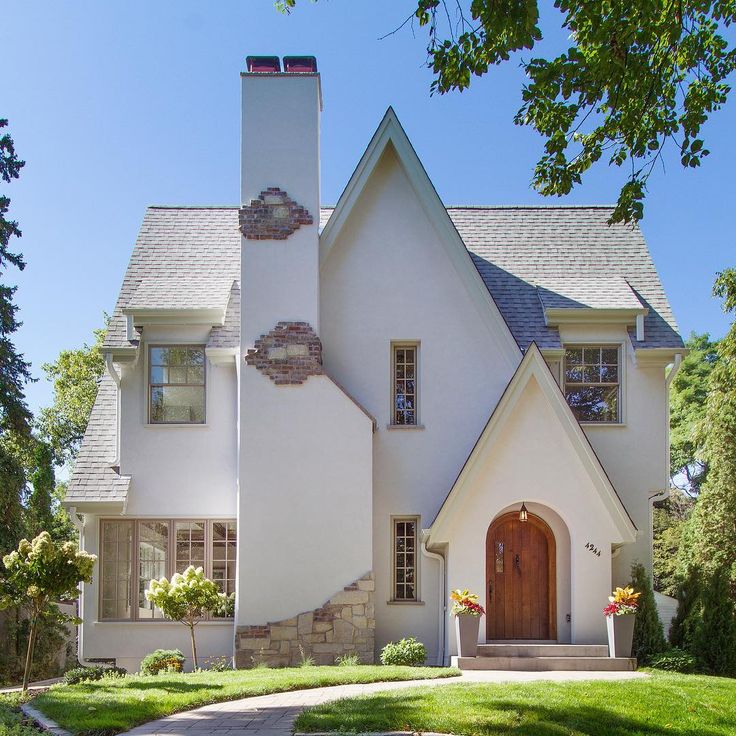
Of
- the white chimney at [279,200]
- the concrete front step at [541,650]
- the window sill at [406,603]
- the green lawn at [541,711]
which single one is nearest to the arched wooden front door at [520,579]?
the concrete front step at [541,650]

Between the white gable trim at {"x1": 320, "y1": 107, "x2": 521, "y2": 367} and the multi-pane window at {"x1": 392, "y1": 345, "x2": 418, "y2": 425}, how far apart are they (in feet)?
5.20

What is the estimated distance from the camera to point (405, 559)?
610 inches

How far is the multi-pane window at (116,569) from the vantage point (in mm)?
15531

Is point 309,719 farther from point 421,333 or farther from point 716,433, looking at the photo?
point 716,433

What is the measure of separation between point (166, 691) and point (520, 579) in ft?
22.3

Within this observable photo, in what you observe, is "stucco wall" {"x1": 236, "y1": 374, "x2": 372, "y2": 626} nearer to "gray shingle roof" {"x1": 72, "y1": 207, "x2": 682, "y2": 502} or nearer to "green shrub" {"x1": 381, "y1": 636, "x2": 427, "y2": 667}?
"green shrub" {"x1": 381, "y1": 636, "x2": 427, "y2": 667}

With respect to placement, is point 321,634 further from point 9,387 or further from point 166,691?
point 9,387

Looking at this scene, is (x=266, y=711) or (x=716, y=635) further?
(x=716, y=635)

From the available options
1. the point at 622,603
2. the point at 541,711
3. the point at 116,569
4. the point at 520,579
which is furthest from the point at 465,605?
the point at 116,569

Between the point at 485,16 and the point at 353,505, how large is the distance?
29.2 feet

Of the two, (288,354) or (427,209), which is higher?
(427,209)

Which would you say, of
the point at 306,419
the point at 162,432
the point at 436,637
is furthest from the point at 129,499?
the point at 436,637

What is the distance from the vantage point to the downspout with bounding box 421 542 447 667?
1470 centimetres

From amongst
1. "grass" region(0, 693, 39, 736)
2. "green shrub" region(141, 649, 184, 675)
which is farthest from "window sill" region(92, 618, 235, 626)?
"grass" region(0, 693, 39, 736)
